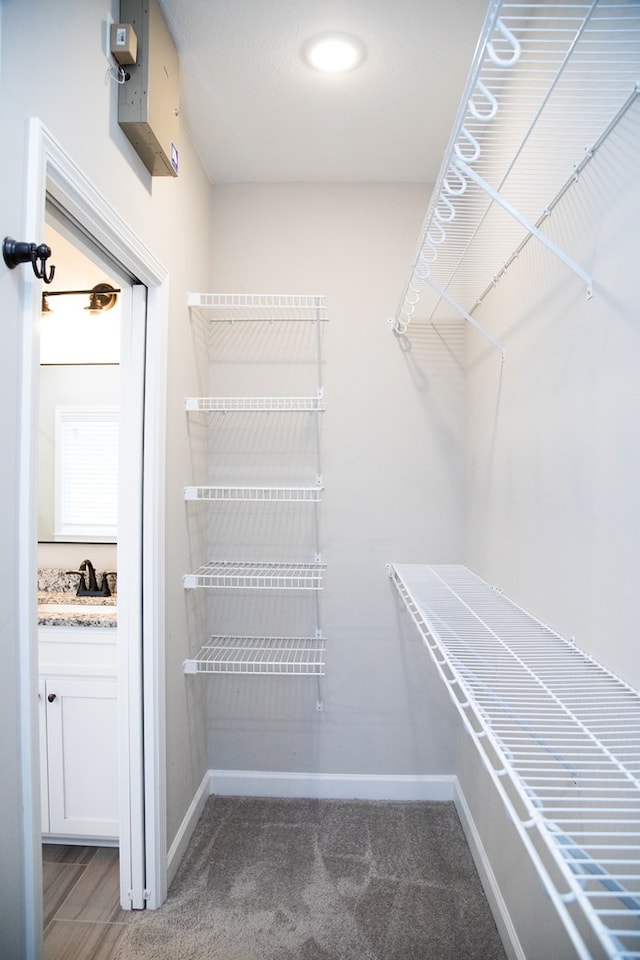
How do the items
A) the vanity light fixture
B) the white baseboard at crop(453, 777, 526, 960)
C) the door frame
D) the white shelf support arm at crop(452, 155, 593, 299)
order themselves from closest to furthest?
the white shelf support arm at crop(452, 155, 593, 299) < the white baseboard at crop(453, 777, 526, 960) < the door frame < the vanity light fixture

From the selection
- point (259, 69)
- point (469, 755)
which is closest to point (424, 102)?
point (259, 69)

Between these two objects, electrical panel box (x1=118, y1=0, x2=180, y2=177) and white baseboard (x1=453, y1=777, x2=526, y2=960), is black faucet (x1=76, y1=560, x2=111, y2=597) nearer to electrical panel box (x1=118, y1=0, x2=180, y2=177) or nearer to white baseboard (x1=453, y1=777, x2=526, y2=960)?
electrical panel box (x1=118, y1=0, x2=180, y2=177)

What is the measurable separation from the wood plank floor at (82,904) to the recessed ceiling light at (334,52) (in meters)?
2.81

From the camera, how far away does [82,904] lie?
1.83 meters

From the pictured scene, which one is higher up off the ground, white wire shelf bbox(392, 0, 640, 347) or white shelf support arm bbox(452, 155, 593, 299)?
white wire shelf bbox(392, 0, 640, 347)

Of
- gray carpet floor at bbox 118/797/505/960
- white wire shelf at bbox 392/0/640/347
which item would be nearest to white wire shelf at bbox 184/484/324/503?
white wire shelf at bbox 392/0/640/347

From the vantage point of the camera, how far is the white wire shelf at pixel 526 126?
1000mm

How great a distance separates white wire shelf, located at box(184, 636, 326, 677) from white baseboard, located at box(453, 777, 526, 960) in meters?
0.80

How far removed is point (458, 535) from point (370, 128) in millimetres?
1694

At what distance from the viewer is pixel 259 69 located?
181 centimetres

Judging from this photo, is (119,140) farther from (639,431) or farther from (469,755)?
(469,755)

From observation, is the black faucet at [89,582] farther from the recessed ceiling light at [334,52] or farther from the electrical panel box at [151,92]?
the recessed ceiling light at [334,52]

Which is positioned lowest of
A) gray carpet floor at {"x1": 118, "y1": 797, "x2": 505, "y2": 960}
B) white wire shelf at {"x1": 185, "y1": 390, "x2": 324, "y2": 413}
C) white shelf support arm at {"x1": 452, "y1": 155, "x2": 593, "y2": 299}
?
gray carpet floor at {"x1": 118, "y1": 797, "x2": 505, "y2": 960}

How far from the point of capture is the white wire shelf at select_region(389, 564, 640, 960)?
641 millimetres
